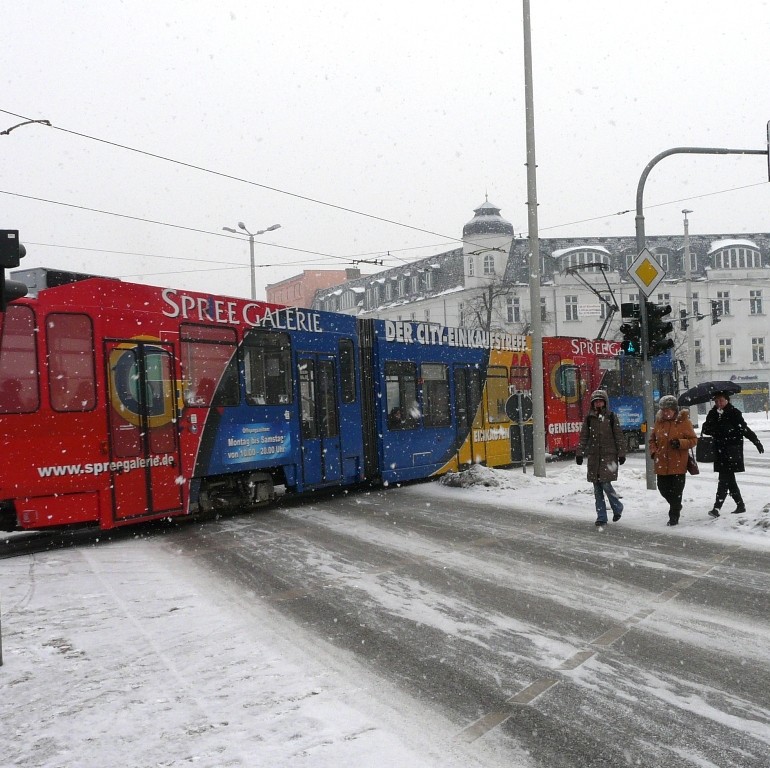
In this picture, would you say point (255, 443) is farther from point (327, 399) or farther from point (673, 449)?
point (673, 449)

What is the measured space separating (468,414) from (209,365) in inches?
275

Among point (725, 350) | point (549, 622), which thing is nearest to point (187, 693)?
point (549, 622)

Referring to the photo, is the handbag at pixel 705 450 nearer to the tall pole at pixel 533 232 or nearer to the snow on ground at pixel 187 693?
the tall pole at pixel 533 232

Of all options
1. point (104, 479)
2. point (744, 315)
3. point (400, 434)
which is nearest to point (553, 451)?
→ point (400, 434)

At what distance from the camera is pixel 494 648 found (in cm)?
522

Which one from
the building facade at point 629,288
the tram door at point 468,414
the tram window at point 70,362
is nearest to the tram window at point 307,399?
the tram window at point 70,362

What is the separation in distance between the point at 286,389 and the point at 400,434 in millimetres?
3200

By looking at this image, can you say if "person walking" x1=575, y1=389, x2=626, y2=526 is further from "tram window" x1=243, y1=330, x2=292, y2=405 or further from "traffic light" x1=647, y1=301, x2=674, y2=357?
"tram window" x1=243, y1=330, x2=292, y2=405

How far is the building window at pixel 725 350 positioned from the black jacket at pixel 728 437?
55.2 m

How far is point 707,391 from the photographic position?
10.3 meters

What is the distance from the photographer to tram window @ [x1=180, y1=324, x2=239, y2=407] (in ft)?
34.4

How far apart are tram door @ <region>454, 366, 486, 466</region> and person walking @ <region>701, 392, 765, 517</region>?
6.57 meters

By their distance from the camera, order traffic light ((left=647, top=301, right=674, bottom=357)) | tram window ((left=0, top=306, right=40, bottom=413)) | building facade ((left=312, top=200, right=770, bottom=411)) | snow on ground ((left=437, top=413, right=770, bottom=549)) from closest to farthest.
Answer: tram window ((left=0, top=306, right=40, bottom=413)), snow on ground ((left=437, top=413, right=770, bottom=549)), traffic light ((left=647, top=301, right=674, bottom=357)), building facade ((left=312, top=200, right=770, bottom=411))

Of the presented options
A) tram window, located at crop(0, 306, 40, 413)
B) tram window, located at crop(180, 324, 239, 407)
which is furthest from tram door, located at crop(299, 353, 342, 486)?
tram window, located at crop(0, 306, 40, 413)
